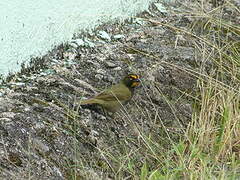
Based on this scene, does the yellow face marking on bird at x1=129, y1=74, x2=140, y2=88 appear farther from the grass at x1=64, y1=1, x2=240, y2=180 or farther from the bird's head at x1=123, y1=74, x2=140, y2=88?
the grass at x1=64, y1=1, x2=240, y2=180

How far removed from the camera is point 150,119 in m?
4.88

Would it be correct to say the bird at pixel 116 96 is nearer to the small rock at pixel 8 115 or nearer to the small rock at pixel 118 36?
the small rock at pixel 8 115

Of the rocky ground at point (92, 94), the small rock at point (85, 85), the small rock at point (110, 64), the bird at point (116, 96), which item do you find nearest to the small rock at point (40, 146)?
the rocky ground at point (92, 94)

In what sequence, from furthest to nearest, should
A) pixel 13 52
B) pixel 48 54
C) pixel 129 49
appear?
pixel 129 49 → pixel 48 54 → pixel 13 52

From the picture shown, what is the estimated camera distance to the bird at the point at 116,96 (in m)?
4.82

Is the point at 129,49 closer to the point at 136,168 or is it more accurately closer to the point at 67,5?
the point at 67,5

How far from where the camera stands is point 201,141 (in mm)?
4703

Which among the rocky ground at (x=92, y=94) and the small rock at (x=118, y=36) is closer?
the rocky ground at (x=92, y=94)

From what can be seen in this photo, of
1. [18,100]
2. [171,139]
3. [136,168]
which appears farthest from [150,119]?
[18,100]

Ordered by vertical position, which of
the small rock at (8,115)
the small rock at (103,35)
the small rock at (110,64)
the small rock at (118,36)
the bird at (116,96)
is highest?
the small rock at (8,115)

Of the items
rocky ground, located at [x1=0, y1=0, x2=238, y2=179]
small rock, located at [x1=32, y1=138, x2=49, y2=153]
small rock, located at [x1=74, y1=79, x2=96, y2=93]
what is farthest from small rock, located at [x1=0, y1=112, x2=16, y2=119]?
small rock, located at [x1=74, y1=79, x2=96, y2=93]

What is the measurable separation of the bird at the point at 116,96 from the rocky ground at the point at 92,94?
0.20 ft

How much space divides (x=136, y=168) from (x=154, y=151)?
17 centimetres

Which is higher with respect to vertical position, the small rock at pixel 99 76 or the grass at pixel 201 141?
the small rock at pixel 99 76
